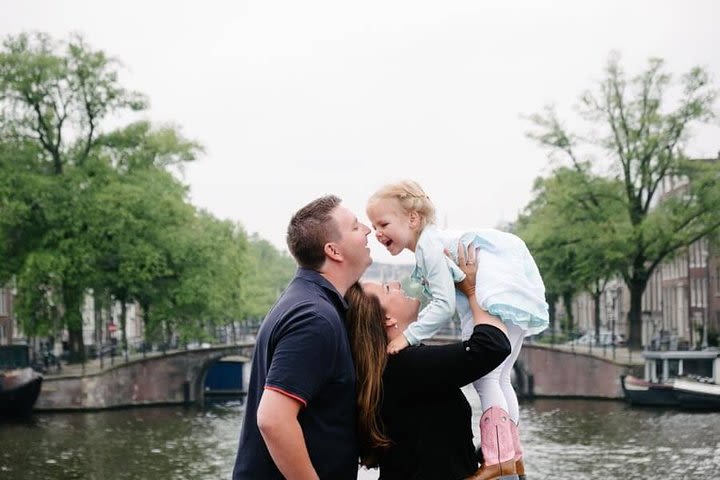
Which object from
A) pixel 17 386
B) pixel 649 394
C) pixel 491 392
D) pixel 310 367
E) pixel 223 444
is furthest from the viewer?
pixel 649 394

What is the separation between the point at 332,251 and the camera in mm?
2975

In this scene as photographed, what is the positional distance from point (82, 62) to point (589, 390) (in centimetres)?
1737

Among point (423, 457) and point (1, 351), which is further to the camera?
point (1, 351)

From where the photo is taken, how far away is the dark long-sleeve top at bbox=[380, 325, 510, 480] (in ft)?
9.98

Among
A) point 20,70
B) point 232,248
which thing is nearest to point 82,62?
point 20,70

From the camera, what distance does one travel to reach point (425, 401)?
3104 millimetres

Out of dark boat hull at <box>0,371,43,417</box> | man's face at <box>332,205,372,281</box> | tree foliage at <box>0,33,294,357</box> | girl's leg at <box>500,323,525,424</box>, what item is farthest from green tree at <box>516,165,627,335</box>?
man's face at <box>332,205,372,281</box>

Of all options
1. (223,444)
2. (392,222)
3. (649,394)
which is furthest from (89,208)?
(392,222)

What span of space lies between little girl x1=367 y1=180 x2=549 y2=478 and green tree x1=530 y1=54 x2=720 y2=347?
28.5 meters

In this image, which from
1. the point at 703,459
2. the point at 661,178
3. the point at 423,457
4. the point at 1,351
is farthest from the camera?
the point at 661,178

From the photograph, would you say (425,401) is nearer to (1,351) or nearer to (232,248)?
(1,351)

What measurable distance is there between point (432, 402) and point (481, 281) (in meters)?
0.45

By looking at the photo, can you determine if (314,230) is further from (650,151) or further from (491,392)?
(650,151)

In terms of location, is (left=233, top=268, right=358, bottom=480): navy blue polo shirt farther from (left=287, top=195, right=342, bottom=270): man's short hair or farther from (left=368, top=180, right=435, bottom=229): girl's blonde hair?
(left=368, top=180, right=435, bottom=229): girl's blonde hair
